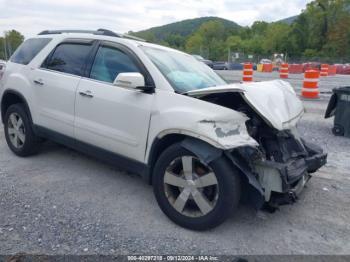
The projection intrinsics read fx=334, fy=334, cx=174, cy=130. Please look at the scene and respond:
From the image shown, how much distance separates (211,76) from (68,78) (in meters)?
1.88

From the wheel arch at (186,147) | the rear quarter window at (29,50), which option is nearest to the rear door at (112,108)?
the wheel arch at (186,147)

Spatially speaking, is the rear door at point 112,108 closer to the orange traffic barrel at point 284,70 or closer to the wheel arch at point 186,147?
the wheel arch at point 186,147

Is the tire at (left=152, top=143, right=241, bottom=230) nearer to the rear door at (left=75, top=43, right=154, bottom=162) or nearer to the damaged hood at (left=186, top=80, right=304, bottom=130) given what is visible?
the rear door at (left=75, top=43, right=154, bottom=162)

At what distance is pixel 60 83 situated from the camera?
440cm

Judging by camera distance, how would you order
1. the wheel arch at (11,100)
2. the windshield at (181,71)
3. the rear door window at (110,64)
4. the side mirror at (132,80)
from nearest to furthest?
the side mirror at (132,80) → the windshield at (181,71) → the rear door window at (110,64) → the wheel arch at (11,100)

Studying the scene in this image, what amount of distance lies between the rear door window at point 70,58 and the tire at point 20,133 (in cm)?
86

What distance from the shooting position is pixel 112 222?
3391mm

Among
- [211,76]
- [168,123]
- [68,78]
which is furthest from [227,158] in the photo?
[68,78]

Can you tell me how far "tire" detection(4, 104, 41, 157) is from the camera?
490 cm

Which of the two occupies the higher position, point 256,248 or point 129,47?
point 129,47

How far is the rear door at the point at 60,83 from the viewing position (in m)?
4.29

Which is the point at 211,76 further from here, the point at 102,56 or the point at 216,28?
the point at 216,28

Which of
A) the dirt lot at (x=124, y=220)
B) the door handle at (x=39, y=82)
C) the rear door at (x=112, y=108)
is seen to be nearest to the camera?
the dirt lot at (x=124, y=220)

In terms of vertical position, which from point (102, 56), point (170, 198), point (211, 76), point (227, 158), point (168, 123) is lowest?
point (170, 198)
